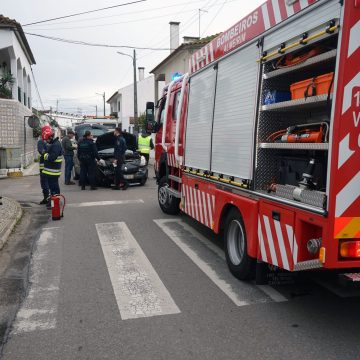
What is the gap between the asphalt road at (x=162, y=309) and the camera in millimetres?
3455

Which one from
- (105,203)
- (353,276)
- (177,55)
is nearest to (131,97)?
(177,55)

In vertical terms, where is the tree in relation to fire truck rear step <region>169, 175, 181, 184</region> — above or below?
above

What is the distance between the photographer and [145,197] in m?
11.7

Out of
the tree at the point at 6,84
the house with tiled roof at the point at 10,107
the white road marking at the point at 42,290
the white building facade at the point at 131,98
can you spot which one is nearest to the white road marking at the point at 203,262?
the white road marking at the point at 42,290

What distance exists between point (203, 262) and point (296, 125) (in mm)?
2392

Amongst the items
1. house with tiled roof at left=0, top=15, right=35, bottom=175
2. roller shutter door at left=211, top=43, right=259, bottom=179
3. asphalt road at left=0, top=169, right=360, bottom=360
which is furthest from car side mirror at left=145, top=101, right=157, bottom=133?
house with tiled roof at left=0, top=15, right=35, bottom=175

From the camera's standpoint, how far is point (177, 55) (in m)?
25.8

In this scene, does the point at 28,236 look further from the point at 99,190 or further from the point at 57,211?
the point at 99,190

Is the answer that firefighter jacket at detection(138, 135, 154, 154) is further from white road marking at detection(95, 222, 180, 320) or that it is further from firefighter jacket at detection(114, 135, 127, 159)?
white road marking at detection(95, 222, 180, 320)

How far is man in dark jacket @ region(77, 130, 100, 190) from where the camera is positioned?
12.7 metres

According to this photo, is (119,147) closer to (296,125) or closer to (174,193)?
(174,193)

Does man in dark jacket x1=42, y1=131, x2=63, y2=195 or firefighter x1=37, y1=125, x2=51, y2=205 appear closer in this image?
man in dark jacket x1=42, y1=131, x2=63, y2=195

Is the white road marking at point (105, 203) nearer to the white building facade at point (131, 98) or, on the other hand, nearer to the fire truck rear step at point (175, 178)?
the fire truck rear step at point (175, 178)

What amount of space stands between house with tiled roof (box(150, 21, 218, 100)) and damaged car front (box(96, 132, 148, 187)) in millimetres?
7566
